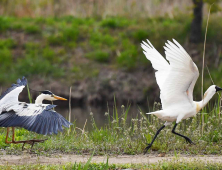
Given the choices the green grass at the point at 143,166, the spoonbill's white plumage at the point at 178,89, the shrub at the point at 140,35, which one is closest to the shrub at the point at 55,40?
the shrub at the point at 140,35

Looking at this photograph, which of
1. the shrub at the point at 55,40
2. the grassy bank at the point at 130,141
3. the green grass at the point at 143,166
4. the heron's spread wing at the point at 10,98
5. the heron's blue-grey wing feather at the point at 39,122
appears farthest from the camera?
the shrub at the point at 55,40

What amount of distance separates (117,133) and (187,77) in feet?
7.45

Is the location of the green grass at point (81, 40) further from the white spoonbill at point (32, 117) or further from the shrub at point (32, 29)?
the white spoonbill at point (32, 117)

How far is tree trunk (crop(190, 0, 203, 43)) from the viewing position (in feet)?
55.0

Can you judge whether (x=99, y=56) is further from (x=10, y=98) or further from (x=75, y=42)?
(x=10, y=98)

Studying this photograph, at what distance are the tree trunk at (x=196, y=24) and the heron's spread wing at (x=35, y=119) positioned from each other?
35.7 ft

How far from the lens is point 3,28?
19.7 meters

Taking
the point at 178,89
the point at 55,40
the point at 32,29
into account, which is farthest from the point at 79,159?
the point at 32,29

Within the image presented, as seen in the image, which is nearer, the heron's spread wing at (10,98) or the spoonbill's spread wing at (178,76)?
the spoonbill's spread wing at (178,76)

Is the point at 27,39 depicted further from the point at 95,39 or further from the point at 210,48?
the point at 210,48

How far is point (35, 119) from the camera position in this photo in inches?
263

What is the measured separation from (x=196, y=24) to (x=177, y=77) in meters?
10.6

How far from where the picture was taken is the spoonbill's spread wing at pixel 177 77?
22.5ft

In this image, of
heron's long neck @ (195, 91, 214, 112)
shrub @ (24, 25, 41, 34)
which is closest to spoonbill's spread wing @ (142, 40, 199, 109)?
heron's long neck @ (195, 91, 214, 112)
